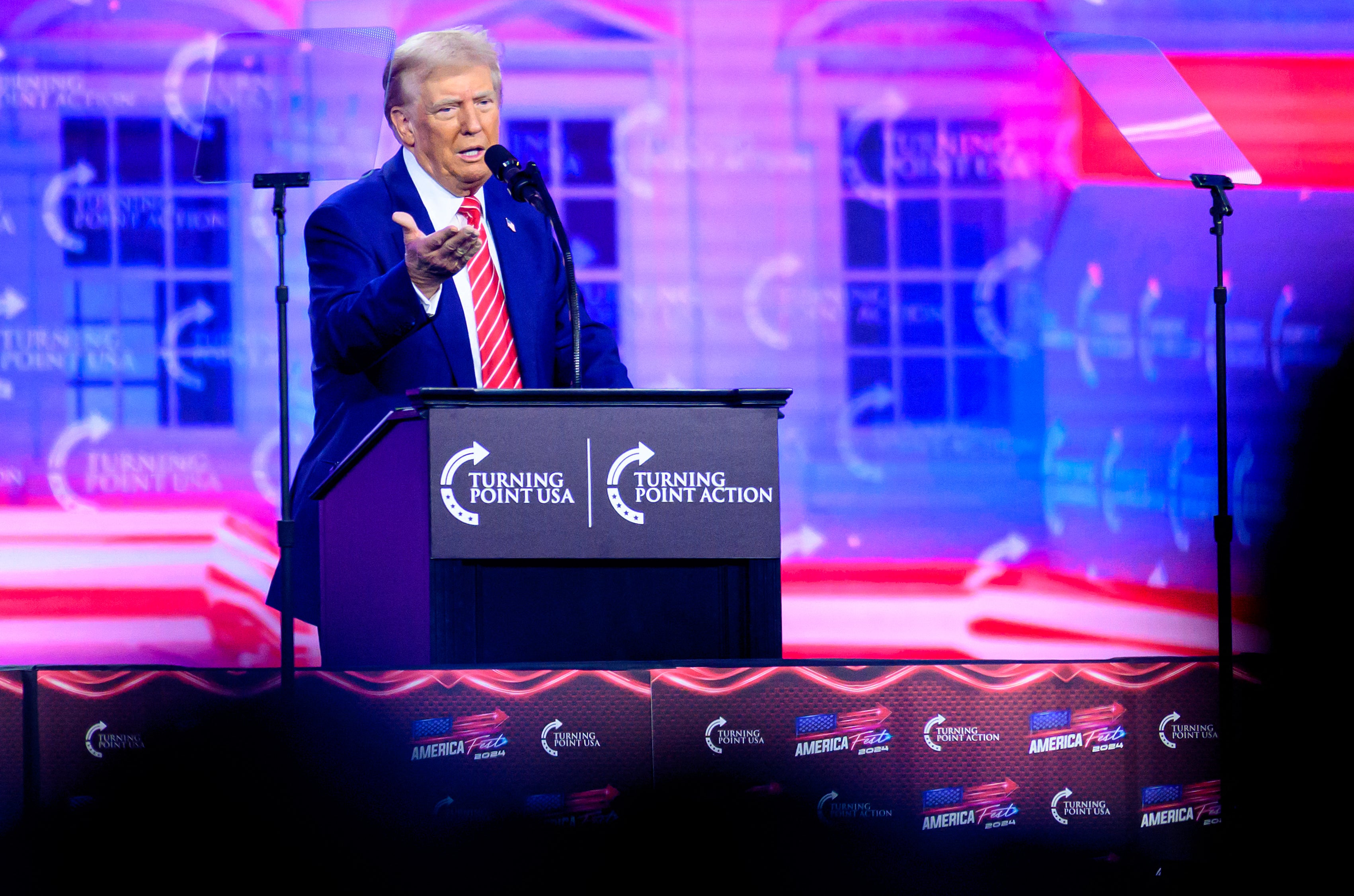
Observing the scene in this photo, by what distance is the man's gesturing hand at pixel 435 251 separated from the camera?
2025 mm

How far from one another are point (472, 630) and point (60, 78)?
2.81 meters

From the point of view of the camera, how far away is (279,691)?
1.68m

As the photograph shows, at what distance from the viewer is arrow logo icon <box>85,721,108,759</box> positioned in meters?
1.69

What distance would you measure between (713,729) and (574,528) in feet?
1.18

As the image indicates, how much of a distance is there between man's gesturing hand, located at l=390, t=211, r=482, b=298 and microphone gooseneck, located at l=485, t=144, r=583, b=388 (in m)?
0.16

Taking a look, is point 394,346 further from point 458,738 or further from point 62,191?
point 62,191

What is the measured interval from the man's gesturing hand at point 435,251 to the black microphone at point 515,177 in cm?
16

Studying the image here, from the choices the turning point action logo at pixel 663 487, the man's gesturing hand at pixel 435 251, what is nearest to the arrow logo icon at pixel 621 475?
the turning point action logo at pixel 663 487

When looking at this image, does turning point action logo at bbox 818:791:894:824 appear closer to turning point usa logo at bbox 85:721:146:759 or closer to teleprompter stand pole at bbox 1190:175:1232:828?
turning point usa logo at bbox 85:721:146:759

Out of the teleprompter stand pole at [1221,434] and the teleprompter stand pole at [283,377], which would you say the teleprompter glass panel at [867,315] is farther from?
the teleprompter stand pole at [283,377]

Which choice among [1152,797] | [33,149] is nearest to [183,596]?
[33,149]

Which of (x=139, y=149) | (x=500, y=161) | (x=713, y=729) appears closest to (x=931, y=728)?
(x=713, y=729)

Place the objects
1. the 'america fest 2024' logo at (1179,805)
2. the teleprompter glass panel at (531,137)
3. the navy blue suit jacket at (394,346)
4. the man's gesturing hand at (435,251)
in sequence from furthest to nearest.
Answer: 1. the teleprompter glass panel at (531,137)
2. the navy blue suit jacket at (394,346)
3. the man's gesturing hand at (435,251)
4. the 'america fest 2024' logo at (1179,805)

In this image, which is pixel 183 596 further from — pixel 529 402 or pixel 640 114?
pixel 529 402
